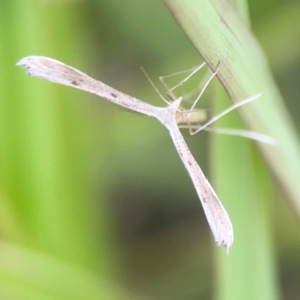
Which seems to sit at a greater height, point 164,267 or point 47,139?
point 47,139

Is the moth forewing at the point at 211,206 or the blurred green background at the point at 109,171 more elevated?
the blurred green background at the point at 109,171

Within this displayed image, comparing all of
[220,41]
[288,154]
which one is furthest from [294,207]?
[220,41]

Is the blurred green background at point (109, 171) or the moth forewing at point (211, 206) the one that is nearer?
the moth forewing at point (211, 206)

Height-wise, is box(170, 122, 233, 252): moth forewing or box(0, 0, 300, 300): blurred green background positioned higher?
box(0, 0, 300, 300): blurred green background

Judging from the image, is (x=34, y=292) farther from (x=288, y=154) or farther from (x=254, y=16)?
(x=254, y=16)

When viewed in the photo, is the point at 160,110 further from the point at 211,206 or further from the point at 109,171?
the point at 109,171

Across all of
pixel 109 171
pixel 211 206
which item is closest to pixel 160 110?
pixel 211 206

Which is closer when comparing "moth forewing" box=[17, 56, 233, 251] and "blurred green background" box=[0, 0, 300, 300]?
"moth forewing" box=[17, 56, 233, 251]

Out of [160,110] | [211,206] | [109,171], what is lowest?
[211,206]
